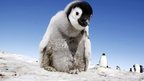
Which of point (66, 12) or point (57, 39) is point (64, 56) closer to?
point (57, 39)

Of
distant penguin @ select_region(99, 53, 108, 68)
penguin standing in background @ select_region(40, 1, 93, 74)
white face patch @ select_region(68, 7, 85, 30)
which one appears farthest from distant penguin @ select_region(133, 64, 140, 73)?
white face patch @ select_region(68, 7, 85, 30)

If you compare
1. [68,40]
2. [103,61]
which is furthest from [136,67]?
[68,40]

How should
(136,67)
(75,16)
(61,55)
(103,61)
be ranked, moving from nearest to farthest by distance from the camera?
(75,16)
(61,55)
(103,61)
(136,67)

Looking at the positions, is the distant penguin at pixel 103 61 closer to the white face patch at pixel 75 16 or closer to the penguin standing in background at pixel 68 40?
the penguin standing in background at pixel 68 40

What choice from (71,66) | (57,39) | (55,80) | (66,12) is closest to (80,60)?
(71,66)

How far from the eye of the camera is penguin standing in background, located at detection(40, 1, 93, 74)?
939 centimetres

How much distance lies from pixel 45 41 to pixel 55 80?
8.88 feet

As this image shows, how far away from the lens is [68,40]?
991cm

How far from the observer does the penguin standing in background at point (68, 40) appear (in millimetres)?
9391

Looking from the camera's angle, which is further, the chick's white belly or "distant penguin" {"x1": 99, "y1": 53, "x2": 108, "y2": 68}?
"distant penguin" {"x1": 99, "y1": 53, "x2": 108, "y2": 68}

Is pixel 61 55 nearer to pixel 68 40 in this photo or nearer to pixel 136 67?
pixel 68 40

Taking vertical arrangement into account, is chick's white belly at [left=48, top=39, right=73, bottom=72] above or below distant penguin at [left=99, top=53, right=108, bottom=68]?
below

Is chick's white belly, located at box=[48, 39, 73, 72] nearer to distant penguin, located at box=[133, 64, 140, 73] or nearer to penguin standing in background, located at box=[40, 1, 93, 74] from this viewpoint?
penguin standing in background, located at box=[40, 1, 93, 74]

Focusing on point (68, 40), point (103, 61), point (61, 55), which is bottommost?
point (61, 55)
